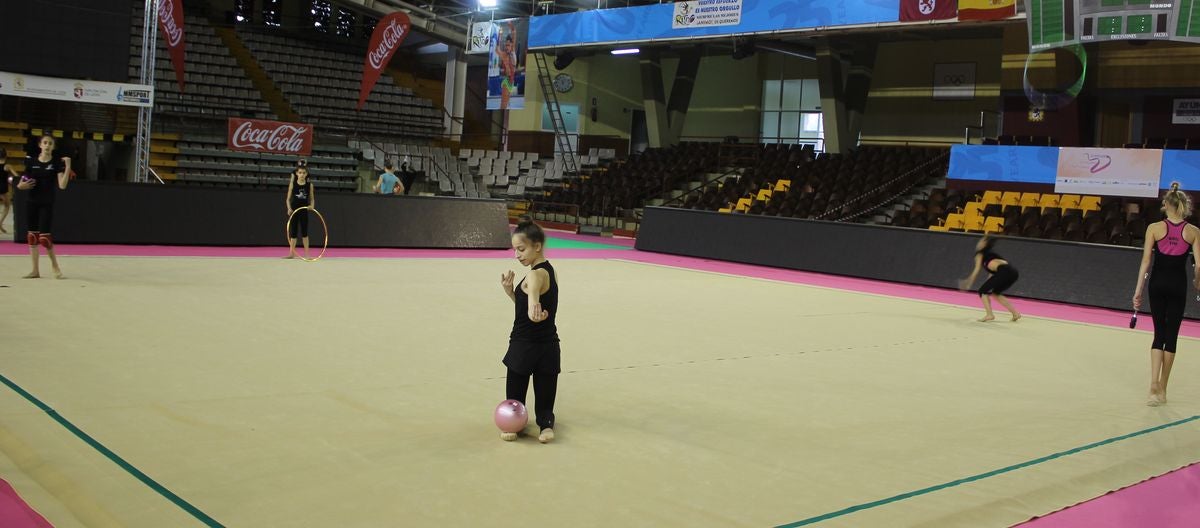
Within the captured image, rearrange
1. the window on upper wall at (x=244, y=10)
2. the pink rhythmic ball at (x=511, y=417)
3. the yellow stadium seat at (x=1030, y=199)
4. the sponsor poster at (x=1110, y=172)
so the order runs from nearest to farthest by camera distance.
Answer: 1. the pink rhythmic ball at (x=511, y=417)
2. the sponsor poster at (x=1110, y=172)
3. the yellow stadium seat at (x=1030, y=199)
4. the window on upper wall at (x=244, y=10)

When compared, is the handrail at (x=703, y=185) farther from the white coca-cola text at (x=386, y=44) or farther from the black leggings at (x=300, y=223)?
the black leggings at (x=300, y=223)

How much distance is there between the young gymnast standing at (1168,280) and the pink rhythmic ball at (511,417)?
5412 millimetres

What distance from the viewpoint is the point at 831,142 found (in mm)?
35125

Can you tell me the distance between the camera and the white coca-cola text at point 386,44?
94.3 ft

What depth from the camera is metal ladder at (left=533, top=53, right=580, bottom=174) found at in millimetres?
A: 40125

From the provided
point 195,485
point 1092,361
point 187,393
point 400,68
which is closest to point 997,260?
point 1092,361

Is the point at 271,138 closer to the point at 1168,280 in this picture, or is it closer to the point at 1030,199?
the point at 1030,199

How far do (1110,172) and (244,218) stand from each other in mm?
18799

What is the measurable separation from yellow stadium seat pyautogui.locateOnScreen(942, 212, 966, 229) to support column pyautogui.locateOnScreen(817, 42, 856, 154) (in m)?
9.62

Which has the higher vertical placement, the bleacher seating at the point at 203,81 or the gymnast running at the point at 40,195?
the bleacher seating at the point at 203,81

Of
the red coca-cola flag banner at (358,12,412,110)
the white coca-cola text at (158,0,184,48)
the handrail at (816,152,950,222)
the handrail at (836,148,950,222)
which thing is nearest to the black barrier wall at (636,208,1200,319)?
the handrail at (816,152,950,222)

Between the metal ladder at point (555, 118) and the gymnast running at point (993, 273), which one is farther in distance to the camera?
the metal ladder at point (555, 118)

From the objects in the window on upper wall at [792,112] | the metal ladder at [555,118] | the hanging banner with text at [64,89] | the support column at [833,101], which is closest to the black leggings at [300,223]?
the hanging banner with text at [64,89]

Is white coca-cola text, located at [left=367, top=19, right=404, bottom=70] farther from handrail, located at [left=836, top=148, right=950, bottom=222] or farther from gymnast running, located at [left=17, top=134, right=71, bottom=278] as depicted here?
gymnast running, located at [left=17, top=134, right=71, bottom=278]
